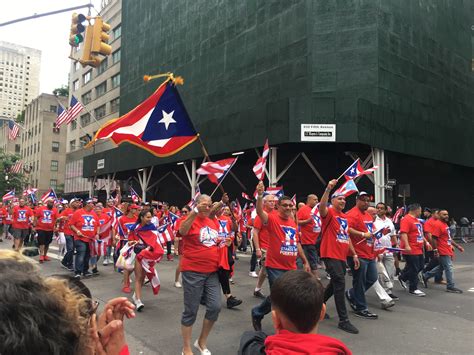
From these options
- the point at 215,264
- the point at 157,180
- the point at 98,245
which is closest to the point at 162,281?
the point at 98,245

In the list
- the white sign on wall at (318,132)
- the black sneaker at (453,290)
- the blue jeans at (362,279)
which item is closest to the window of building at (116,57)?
the white sign on wall at (318,132)

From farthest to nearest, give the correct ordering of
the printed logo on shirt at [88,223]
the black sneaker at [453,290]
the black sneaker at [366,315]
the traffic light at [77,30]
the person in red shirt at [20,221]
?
the person in red shirt at [20,221] → the traffic light at [77,30] → the printed logo on shirt at [88,223] → the black sneaker at [453,290] → the black sneaker at [366,315]

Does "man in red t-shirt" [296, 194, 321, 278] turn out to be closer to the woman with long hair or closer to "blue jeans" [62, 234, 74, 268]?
the woman with long hair

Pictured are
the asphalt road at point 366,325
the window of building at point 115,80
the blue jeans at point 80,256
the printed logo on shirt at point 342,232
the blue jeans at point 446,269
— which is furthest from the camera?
the window of building at point 115,80

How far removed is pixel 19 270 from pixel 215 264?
4034mm

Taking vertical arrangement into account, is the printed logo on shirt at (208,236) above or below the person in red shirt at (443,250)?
above

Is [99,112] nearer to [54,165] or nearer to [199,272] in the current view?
[54,165]

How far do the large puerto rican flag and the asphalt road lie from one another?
286 centimetres

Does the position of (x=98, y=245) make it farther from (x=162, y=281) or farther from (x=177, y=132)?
(x=177, y=132)

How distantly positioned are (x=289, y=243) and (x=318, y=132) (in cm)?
1331

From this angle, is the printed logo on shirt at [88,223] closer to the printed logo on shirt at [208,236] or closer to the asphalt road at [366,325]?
the asphalt road at [366,325]

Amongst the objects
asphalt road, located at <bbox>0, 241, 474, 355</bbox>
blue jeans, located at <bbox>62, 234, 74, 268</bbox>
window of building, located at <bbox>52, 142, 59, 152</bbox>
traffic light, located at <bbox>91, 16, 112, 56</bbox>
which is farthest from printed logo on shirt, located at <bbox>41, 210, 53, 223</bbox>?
window of building, located at <bbox>52, 142, 59, 152</bbox>

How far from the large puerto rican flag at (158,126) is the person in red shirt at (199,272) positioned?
2.42 metres

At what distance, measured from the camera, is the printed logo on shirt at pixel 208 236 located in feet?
16.9
